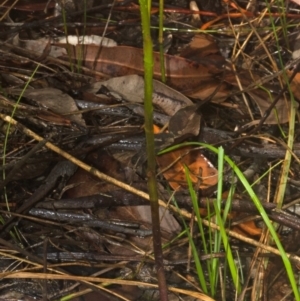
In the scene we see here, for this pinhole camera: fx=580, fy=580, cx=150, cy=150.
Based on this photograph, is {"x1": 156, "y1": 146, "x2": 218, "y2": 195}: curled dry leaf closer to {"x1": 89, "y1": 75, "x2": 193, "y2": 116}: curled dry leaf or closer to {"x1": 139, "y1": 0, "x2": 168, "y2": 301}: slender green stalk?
{"x1": 89, "y1": 75, "x2": 193, "y2": 116}: curled dry leaf

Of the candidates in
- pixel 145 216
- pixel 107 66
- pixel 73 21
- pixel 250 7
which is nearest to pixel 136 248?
pixel 145 216

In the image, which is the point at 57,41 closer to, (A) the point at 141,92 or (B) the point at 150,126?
(A) the point at 141,92

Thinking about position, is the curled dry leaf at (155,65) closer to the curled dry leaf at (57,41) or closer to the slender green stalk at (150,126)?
the curled dry leaf at (57,41)

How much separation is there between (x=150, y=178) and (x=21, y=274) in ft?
1.58

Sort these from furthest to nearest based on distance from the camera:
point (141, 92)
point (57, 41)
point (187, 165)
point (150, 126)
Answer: point (57, 41) < point (141, 92) < point (187, 165) < point (150, 126)

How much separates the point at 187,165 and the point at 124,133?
0.62ft

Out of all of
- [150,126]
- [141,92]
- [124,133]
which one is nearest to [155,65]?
[141,92]

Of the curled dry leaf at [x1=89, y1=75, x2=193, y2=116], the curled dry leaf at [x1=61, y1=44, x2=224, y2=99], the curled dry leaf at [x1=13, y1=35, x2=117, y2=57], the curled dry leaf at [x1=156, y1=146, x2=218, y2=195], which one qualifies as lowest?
the curled dry leaf at [x1=156, y1=146, x2=218, y2=195]

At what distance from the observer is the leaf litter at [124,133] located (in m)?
1.40

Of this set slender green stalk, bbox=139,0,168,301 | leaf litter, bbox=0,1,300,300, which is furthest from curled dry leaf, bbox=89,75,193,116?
slender green stalk, bbox=139,0,168,301

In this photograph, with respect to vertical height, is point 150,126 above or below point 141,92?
above

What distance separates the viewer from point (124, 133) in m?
1.56

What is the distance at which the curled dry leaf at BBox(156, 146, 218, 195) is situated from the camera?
152cm

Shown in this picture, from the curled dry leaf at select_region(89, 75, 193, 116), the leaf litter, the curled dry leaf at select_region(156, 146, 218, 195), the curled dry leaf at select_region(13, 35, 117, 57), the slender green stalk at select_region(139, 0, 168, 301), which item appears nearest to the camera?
the slender green stalk at select_region(139, 0, 168, 301)
